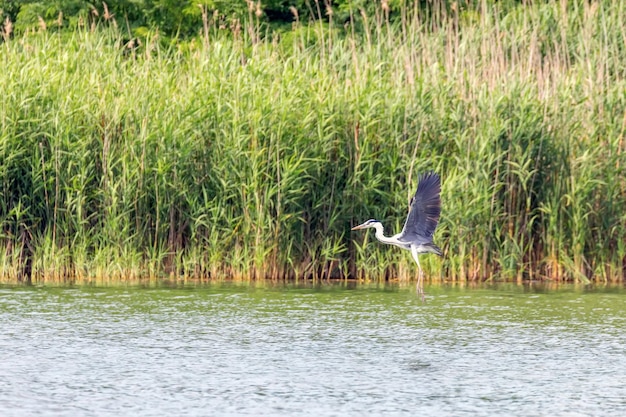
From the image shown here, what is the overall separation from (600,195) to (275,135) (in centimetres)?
290

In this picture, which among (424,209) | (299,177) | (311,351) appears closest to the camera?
(311,351)

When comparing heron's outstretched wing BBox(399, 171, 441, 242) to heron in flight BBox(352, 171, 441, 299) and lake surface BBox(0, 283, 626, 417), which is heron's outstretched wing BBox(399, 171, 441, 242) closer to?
heron in flight BBox(352, 171, 441, 299)

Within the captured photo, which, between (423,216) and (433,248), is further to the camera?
(433,248)

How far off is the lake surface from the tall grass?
1.89 feet

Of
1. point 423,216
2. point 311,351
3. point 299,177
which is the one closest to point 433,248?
point 423,216

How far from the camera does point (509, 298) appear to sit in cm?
962

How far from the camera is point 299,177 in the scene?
10.6m

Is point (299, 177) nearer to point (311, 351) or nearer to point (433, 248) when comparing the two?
point (433, 248)

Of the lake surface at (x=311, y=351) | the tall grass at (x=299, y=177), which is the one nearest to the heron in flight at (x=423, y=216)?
the lake surface at (x=311, y=351)

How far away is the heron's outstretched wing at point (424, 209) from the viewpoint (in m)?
8.69

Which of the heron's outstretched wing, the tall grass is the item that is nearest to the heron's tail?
the heron's outstretched wing

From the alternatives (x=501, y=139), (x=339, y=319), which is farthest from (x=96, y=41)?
(x=339, y=319)

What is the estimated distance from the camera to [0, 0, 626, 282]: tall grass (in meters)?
10.7

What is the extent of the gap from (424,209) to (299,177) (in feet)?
6.84
